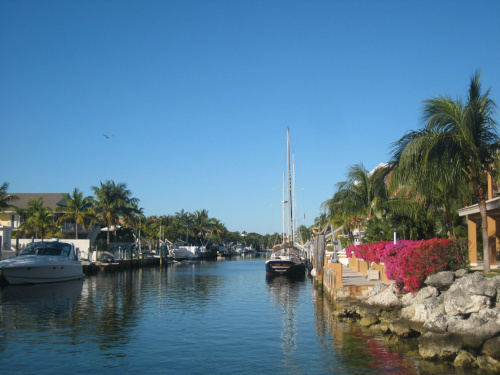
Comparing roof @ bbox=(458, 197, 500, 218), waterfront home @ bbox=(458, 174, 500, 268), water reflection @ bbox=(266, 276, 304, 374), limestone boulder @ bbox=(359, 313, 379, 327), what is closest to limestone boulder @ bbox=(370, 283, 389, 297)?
limestone boulder @ bbox=(359, 313, 379, 327)

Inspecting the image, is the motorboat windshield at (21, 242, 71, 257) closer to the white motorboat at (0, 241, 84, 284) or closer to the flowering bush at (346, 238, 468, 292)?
the white motorboat at (0, 241, 84, 284)

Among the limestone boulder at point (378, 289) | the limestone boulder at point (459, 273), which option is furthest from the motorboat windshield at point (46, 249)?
the limestone boulder at point (459, 273)

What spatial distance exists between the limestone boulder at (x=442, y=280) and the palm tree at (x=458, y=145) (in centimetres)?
272

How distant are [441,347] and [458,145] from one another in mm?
8280

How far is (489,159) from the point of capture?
1944 cm

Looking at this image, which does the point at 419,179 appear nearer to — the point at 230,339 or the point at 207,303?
the point at 230,339

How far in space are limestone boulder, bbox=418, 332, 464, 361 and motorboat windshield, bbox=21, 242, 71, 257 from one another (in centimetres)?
3366

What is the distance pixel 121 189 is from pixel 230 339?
5562 centimetres

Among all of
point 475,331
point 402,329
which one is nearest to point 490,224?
point 402,329

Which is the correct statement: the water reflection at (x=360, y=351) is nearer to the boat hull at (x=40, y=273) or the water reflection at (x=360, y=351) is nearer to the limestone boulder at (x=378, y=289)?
the limestone boulder at (x=378, y=289)

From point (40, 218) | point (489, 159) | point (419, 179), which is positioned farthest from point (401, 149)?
point (40, 218)

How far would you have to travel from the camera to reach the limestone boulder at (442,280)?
1698 cm

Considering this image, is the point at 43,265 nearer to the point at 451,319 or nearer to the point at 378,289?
the point at 378,289

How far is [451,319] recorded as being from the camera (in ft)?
48.9
